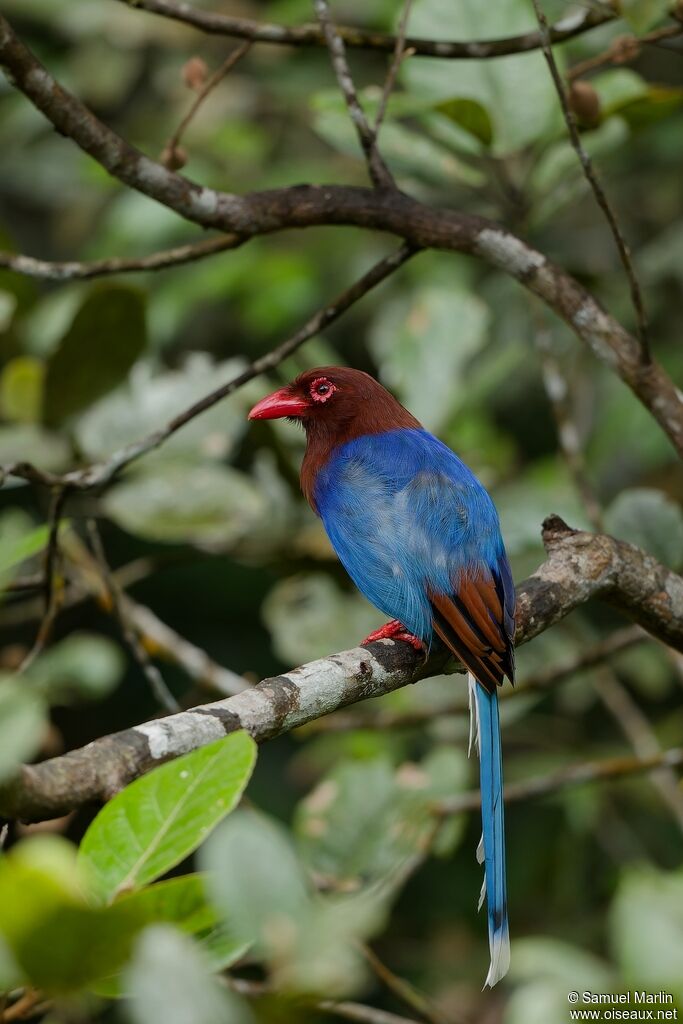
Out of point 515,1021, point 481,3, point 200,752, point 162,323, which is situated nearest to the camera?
point 515,1021

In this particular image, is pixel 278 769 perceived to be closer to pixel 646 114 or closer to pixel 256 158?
pixel 256 158

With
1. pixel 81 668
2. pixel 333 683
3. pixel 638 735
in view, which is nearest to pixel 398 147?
pixel 81 668

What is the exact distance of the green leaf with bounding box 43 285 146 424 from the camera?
308 cm

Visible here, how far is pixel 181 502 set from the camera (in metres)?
3.33

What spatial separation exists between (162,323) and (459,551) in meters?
2.40

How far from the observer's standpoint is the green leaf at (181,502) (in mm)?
3316

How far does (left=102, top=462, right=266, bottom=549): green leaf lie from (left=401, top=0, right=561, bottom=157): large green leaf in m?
1.15

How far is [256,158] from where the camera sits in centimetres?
533

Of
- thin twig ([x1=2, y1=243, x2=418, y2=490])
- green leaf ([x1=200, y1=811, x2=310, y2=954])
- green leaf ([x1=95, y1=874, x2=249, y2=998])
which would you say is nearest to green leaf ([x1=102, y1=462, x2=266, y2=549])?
thin twig ([x1=2, y1=243, x2=418, y2=490])

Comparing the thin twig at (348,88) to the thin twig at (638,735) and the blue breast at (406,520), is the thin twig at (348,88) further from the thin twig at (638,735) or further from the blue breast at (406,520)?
the thin twig at (638,735)

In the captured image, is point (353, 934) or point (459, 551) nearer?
point (353, 934)

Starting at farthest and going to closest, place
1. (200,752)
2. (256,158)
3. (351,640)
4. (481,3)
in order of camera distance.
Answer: (256,158)
(351,640)
(481,3)
(200,752)

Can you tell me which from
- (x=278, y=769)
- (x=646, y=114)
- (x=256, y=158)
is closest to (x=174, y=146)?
(x=646, y=114)

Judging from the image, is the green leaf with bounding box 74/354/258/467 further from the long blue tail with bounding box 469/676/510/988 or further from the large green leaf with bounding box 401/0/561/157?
the long blue tail with bounding box 469/676/510/988
